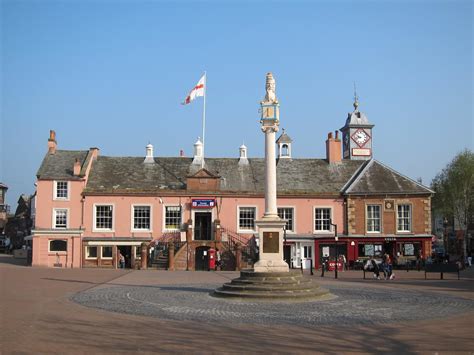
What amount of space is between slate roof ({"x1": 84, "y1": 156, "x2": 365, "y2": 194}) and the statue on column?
20.9m

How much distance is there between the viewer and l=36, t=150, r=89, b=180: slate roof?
1662 inches

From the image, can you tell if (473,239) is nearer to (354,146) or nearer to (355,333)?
(354,146)

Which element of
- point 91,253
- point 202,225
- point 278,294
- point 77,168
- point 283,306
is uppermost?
point 77,168

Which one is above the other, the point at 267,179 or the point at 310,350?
the point at 267,179

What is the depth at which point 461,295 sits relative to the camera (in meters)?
21.0

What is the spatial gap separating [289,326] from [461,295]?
35.1 ft

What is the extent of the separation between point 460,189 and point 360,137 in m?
14.5

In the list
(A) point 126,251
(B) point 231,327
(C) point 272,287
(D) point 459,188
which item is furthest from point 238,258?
(D) point 459,188

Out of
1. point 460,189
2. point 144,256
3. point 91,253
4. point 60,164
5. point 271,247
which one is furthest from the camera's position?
point 460,189

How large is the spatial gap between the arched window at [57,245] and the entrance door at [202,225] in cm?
1006

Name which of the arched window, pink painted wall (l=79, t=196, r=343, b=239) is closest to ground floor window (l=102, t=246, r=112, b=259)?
pink painted wall (l=79, t=196, r=343, b=239)

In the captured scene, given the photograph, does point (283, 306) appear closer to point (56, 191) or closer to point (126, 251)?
point (126, 251)

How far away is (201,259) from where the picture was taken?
133 feet

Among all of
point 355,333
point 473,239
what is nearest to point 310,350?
point 355,333
